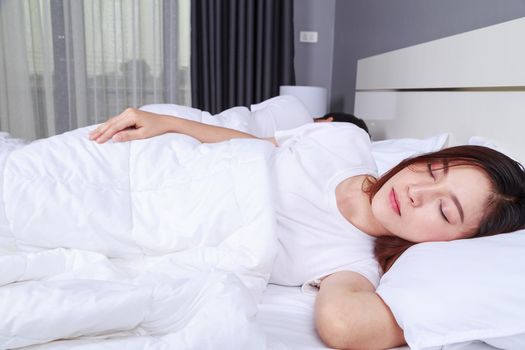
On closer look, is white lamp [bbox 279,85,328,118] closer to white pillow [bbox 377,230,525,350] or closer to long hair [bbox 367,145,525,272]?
long hair [bbox 367,145,525,272]

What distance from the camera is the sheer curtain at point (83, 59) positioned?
2.75m

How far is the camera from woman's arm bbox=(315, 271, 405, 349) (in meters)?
0.66

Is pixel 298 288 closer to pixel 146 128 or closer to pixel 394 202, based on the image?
pixel 394 202

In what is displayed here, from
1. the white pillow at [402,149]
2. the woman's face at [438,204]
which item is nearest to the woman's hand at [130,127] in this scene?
the woman's face at [438,204]

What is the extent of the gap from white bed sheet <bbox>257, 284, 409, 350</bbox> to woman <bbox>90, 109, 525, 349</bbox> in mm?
32

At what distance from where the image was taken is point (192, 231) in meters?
0.85

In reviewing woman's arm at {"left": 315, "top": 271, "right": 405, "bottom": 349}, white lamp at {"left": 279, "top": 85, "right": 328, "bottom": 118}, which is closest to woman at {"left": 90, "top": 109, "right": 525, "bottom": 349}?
woman's arm at {"left": 315, "top": 271, "right": 405, "bottom": 349}

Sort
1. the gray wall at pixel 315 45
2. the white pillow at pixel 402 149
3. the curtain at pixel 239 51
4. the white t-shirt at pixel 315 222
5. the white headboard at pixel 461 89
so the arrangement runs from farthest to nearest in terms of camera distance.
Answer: the gray wall at pixel 315 45, the curtain at pixel 239 51, the white pillow at pixel 402 149, the white headboard at pixel 461 89, the white t-shirt at pixel 315 222

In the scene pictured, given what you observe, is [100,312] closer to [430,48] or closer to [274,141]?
[274,141]

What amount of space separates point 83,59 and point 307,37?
5.91 feet

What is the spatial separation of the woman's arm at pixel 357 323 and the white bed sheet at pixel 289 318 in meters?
0.03

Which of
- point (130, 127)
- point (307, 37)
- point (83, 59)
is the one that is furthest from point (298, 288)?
point (307, 37)

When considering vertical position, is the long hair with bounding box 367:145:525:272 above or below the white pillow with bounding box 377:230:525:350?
above

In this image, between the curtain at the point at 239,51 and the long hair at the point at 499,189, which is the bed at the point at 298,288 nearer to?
the long hair at the point at 499,189
